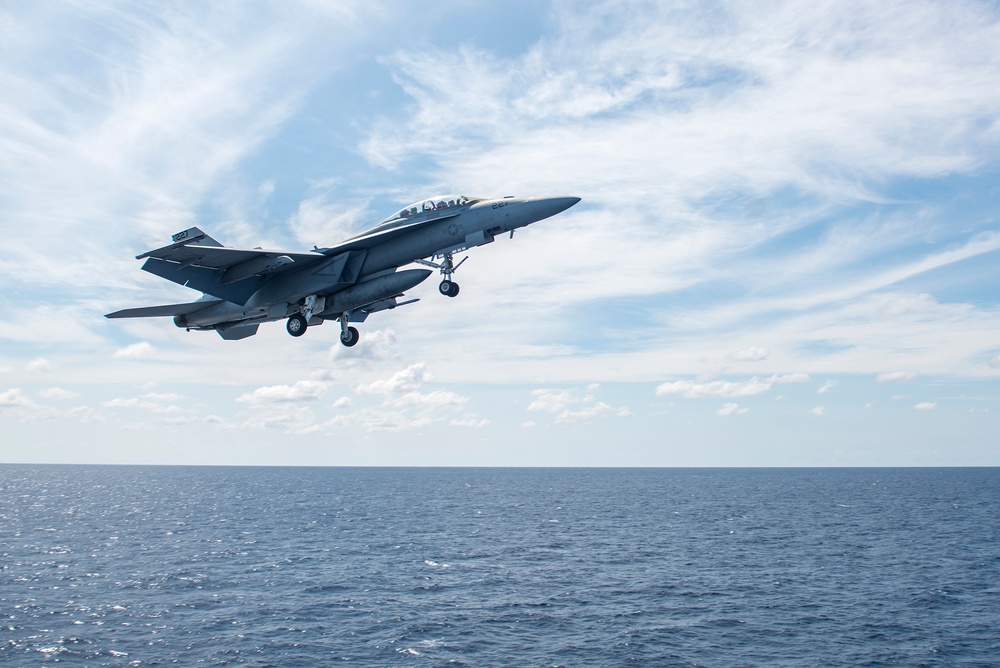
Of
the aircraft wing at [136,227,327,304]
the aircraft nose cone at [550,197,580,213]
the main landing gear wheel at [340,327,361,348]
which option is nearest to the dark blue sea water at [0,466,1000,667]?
the main landing gear wheel at [340,327,361,348]

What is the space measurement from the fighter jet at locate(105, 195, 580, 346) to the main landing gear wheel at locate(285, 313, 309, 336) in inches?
2.0

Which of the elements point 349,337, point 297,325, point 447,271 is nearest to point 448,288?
point 447,271

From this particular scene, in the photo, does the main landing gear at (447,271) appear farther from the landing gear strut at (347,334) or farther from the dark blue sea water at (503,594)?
the dark blue sea water at (503,594)

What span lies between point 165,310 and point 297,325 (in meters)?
7.14

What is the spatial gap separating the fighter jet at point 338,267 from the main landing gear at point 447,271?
0.15 ft

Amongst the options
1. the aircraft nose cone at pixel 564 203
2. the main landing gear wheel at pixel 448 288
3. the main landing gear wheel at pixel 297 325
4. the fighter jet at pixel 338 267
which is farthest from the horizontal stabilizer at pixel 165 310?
the aircraft nose cone at pixel 564 203

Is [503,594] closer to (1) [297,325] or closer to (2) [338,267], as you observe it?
(1) [297,325]

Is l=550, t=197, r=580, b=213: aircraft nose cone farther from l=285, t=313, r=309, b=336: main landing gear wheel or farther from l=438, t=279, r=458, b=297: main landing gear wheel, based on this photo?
l=285, t=313, r=309, b=336: main landing gear wheel

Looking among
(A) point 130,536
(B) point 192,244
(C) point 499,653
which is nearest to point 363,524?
(A) point 130,536

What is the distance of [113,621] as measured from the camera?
220 feet

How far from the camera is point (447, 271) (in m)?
31.2

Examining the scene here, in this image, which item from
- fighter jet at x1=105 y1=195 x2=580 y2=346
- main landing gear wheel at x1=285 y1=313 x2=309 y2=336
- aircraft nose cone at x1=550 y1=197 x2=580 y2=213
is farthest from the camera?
main landing gear wheel at x1=285 y1=313 x2=309 y2=336

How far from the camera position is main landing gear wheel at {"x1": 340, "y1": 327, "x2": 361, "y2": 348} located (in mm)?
35947

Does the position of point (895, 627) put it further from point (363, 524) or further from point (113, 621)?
point (363, 524)
